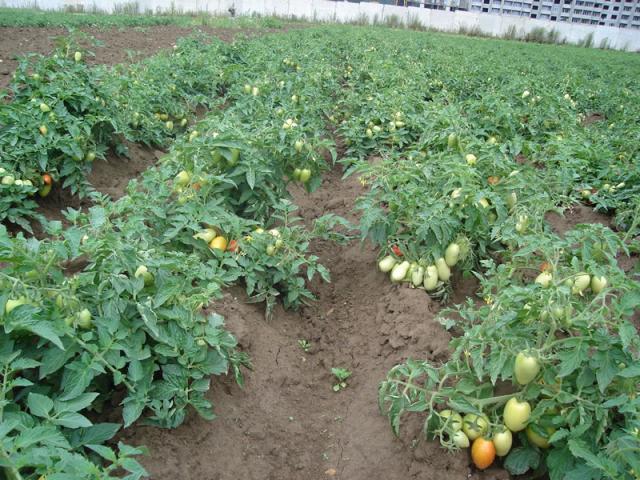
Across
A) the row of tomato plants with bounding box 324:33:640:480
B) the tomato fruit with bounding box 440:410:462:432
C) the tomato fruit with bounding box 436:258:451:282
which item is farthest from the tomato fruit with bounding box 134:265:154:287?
the tomato fruit with bounding box 436:258:451:282

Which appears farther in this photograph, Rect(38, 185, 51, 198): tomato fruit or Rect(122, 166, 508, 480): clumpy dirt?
Rect(38, 185, 51, 198): tomato fruit

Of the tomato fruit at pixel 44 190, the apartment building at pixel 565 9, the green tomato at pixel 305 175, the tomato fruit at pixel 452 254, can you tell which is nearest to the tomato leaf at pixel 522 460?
the tomato fruit at pixel 452 254

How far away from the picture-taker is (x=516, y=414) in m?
1.98

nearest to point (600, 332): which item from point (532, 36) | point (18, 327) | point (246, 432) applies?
point (246, 432)

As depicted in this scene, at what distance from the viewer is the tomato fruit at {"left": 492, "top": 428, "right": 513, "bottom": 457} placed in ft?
6.56

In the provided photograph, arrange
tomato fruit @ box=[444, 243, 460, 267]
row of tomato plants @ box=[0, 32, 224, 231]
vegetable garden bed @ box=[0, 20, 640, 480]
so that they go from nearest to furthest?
vegetable garden bed @ box=[0, 20, 640, 480]
tomato fruit @ box=[444, 243, 460, 267]
row of tomato plants @ box=[0, 32, 224, 231]

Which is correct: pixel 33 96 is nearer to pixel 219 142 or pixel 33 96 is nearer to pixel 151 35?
pixel 219 142

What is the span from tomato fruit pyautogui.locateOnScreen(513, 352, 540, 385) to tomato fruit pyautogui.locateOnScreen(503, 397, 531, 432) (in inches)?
3.6

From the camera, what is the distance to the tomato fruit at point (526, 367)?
6.23 feet

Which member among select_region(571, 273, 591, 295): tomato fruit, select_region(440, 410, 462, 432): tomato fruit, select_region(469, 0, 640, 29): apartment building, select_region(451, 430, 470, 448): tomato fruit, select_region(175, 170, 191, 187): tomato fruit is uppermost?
select_region(469, 0, 640, 29): apartment building

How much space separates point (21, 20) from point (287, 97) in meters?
9.22

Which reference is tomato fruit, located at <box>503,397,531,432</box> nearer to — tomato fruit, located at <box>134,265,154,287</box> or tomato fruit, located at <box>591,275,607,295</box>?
tomato fruit, located at <box>591,275,607,295</box>

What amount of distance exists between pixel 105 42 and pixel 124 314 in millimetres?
9686

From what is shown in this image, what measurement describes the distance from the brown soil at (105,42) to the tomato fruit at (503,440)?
6.18 metres
